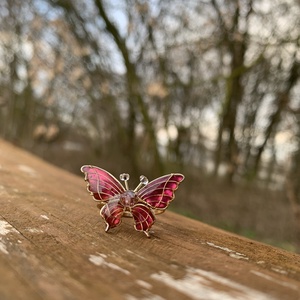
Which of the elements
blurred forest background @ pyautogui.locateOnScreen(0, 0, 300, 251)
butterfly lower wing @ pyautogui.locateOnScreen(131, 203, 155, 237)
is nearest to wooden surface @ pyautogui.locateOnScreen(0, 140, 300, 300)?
butterfly lower wing @ pyautogui.locateOnScreen(131, 203, 155, 237)

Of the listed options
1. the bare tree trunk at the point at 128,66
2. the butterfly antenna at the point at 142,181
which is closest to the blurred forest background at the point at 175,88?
the bare tree trunk at the point at 128,66

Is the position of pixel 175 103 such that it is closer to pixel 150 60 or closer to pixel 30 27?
pixel 150 60

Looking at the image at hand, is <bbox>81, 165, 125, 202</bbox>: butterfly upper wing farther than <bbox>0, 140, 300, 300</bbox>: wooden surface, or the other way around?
<bbox>81, 165, 125, 202</bbox>: butterfly upper wing

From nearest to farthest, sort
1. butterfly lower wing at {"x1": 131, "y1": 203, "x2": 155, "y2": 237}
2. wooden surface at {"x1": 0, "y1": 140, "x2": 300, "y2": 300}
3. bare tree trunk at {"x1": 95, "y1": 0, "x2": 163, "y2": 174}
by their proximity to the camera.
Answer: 1. wooden surface at {"x1": 0, "y1": 140, "x2": 300, "y2": 300}
2. butterfly lower wing at {"x1": 131, "y1": 203, "x2": 155, "y2": 237}
3. bare tree trunk at {"x1": 95, "y1": 0, "x2": 163, "y2": 174}

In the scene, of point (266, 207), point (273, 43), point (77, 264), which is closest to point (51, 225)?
point (77, 264)

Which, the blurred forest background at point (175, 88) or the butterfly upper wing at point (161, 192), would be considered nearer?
the butterfly upper wing at point (161, 192)

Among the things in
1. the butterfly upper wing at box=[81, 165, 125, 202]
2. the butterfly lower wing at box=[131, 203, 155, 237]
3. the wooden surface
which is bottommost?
the wooden surface

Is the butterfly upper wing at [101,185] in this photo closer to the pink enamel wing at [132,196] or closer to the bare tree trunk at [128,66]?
the pink enamel wing at [132,196]

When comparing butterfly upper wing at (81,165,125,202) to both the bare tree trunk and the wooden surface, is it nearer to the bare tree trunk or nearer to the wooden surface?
the wooden surface
